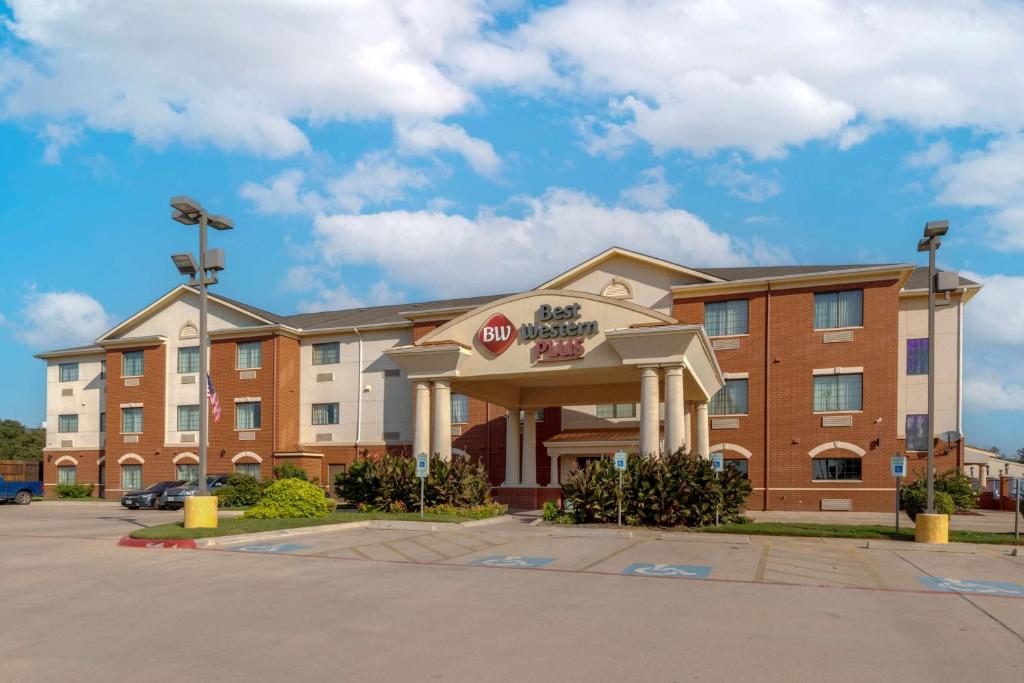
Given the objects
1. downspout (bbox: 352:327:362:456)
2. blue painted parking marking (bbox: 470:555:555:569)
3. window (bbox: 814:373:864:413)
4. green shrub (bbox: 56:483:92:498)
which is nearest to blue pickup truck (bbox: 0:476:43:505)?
green shrub (bbox: 56:483:92:498)

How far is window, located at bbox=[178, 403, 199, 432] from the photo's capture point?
45216mm

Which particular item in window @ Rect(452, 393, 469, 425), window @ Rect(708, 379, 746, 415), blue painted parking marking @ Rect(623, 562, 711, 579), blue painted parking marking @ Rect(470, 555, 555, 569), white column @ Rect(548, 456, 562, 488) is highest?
window @ Rect(708, 379, 746, 415)

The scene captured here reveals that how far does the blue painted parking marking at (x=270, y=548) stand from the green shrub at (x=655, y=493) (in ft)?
28.0

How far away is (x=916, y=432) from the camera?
34.8 metres

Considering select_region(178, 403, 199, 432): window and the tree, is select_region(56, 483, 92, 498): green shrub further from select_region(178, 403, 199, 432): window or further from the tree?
the tree

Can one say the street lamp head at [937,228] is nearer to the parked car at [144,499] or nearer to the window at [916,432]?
the window at [916,432]

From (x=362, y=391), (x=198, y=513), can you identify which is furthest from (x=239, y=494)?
(x=198, y=513)

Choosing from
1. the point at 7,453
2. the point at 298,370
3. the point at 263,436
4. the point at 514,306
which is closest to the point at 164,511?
the point at 263,436

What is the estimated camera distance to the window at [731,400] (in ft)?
117

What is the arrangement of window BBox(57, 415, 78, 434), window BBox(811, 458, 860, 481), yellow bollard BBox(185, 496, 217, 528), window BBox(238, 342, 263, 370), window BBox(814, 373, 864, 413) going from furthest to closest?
window BBox(57, 415, 78, 434) → window BBox(238, 342, 263, 370) → window BBox(814, 373, 864, 413) → window BBox(811, 458, 860, 481) → yellow bollard BBox(185, 496, 217, 528)

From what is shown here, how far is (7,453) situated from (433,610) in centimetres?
9114

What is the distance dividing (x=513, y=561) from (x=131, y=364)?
37.3 m

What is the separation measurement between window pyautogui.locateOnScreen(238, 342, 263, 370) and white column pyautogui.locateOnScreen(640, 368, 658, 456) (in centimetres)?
2503

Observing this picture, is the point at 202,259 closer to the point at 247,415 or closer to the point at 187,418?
the point at 247,415
